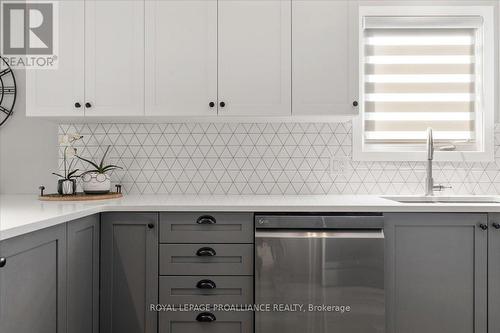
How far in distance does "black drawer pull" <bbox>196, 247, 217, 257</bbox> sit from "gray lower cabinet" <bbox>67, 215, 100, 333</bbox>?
1.73ft

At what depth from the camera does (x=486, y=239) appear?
1877 mm

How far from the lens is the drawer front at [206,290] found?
6.17 feet

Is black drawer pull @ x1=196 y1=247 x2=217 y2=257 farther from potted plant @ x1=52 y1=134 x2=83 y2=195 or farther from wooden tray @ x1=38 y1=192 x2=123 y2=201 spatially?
potted plant @ x1=52 y1=134 x2=83 y2=195

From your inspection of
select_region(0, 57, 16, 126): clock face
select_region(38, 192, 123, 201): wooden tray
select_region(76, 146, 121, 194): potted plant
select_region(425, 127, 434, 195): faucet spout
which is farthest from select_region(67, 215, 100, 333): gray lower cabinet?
select_region(425, 127, 434, 195): faucet spout

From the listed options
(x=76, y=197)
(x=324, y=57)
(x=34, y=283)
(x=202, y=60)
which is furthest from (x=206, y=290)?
(x=324, y=57)

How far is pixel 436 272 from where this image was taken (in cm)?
189

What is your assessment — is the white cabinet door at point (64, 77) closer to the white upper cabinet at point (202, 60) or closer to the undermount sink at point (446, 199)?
the white upper cabinet at point (202, 60)

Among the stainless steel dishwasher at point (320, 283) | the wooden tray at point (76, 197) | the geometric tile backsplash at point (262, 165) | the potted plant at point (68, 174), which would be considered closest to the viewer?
the stainless steel dishwasher at point (320, 283)

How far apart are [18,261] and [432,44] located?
274 centimetres

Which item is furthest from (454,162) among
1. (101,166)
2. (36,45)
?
(36,45)

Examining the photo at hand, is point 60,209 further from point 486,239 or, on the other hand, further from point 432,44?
point 432,44

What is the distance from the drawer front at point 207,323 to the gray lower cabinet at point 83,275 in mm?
350

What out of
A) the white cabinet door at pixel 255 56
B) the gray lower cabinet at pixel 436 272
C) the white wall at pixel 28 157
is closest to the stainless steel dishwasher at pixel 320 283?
the gray lower cabinet at pixel 436 272

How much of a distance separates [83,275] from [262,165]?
1.29 metres
